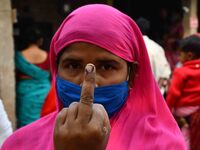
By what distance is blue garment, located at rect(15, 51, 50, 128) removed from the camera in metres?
6.31

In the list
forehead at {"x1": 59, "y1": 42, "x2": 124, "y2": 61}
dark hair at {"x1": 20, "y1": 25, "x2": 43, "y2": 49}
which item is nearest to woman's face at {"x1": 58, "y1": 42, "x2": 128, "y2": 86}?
forehead at {"x1": 59, "y1": 42, "x2": 124, "y2": 61}

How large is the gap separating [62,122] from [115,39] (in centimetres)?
62

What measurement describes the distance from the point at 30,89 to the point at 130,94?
4.10m

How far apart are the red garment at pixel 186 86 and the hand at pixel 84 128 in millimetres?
3615

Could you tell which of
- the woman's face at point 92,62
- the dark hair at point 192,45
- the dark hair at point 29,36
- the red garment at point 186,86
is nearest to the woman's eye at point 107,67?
the woman's face at point 92,62

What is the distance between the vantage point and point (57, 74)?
2.31 metres

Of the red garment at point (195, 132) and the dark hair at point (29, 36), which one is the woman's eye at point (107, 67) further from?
the dark hair at point (29, 36)

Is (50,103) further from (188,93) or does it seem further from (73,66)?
(73,66)

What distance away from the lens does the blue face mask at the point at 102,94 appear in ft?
6.97

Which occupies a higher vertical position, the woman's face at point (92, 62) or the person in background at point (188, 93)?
the woman's face at point (92, 62)

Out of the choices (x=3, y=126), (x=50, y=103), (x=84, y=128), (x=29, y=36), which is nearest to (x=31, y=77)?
(x=29, y=36)

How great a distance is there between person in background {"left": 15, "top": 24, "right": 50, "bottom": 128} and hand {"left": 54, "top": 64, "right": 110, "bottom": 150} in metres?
4.68

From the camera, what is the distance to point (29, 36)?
6512 millimetres

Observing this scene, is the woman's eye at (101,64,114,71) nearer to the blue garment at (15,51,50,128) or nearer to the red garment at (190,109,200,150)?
the red garment at (190,109,200,150)
